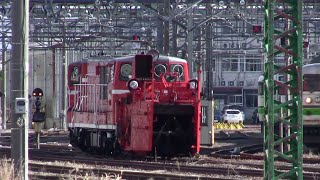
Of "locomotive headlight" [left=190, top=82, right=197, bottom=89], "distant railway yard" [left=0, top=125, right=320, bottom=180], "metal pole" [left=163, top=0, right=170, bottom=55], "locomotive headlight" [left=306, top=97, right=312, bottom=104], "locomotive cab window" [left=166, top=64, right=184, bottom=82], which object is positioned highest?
"metal pole" [left=163, top=0, right=170, bottom=55]

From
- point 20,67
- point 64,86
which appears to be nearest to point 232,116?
point 64,86

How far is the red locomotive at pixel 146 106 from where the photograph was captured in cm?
2244

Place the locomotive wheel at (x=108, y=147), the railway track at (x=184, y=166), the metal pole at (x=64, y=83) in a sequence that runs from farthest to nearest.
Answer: the metal pole at (x=64, y=83), the locomotive wheel at (x=108, y=147), the railway track at (x=184, y=166)

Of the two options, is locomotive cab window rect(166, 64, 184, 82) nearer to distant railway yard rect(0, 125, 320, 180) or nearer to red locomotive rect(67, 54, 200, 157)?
red locomotive rect(67, 54, 200, 157)

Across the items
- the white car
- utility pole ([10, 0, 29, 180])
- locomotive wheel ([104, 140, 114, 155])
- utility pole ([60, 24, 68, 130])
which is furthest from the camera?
the white car

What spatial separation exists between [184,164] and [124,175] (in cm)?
381

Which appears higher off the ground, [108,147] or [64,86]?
[64,86]

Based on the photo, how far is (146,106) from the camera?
877 inches

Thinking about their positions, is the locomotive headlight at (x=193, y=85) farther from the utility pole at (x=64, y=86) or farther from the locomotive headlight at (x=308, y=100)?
the utility pole at (x=64, y=86)

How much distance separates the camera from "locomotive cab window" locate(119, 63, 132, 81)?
23625mm

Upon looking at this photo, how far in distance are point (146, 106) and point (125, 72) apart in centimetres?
179

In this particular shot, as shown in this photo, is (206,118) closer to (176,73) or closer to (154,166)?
(176,73)

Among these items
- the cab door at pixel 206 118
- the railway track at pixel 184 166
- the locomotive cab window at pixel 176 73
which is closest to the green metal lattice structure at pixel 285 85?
the railway track at pixel 184 166

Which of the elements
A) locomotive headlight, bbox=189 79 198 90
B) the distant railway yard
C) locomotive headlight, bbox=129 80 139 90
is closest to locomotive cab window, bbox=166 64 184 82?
locomotive headlight, bbox=189 79 198 90
